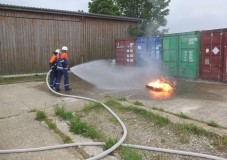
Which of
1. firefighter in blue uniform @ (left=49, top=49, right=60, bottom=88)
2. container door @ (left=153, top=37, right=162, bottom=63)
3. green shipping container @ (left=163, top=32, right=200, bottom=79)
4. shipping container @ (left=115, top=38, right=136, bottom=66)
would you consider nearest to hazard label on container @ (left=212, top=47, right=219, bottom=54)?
green shipping container @ (left=163, top=32, right=200, bottom=79)

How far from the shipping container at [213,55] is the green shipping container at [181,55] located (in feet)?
0.99

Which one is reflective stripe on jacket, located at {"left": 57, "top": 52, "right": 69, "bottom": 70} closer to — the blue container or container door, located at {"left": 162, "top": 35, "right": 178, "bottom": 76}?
container door, located at {"left": 162, "top": 35, "right": 178, "bottom": 76}

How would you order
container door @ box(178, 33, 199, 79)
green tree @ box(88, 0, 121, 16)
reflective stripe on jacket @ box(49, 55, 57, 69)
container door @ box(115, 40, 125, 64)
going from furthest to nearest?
green tree @ box(88, 0, 121, 16), container door @ box(115, 40, 125, 64), container door @ box(178, 33, 199, 79), reflective stripe on jacket @ box(49, 55, 57, 69)

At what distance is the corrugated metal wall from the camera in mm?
14199

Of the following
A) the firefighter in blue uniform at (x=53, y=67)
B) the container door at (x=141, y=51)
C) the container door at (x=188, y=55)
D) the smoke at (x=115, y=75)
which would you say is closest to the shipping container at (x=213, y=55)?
the container door at (x=188, y=55)

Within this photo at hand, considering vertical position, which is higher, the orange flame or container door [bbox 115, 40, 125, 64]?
container door [bbox 115, 40, 125, 64]

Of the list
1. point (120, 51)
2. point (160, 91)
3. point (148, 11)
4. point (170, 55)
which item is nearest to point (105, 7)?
point (148, 11)

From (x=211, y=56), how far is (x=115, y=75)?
5065mm

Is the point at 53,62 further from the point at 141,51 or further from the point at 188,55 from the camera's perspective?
the point at 141,51

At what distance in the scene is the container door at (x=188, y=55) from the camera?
11430 mm

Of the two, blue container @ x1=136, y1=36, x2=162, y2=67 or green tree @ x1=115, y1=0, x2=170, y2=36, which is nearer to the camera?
blue container @ x1=136, y1=36, x2=162, y2=67

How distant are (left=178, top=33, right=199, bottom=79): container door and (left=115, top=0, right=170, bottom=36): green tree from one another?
8.61 meters

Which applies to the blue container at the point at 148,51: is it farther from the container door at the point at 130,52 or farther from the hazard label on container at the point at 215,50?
the hazard label on container at the point at 215,50

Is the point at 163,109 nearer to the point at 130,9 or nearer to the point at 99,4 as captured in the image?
the point at 99,4
